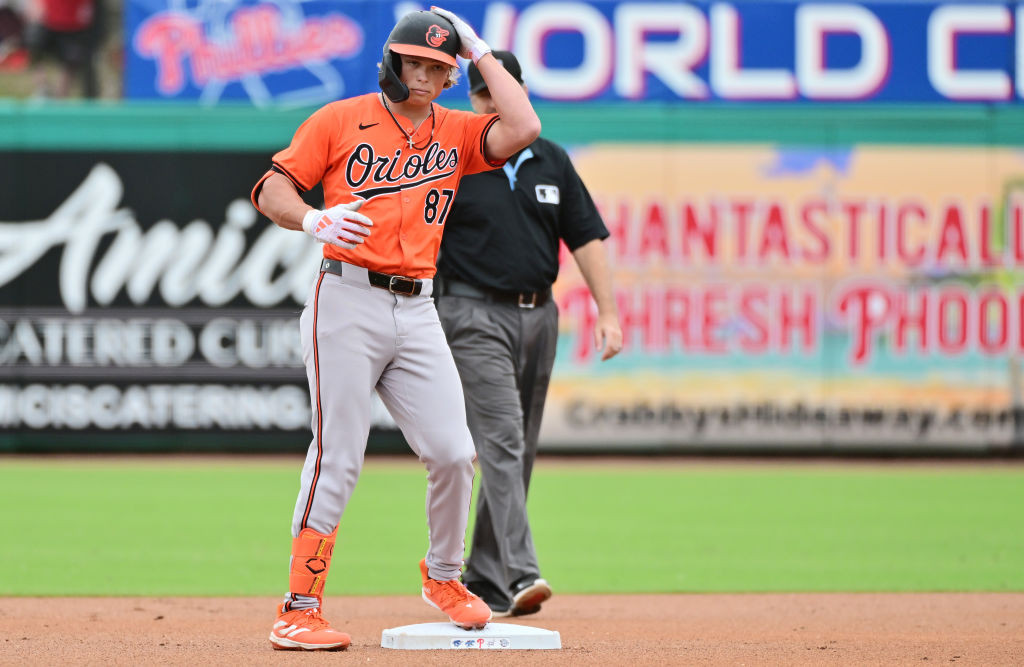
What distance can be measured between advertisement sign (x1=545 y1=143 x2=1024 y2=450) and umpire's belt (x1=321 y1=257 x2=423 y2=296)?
8309mm

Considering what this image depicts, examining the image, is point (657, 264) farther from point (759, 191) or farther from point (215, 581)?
point (215, 581)

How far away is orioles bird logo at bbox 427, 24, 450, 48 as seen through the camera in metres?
4.76

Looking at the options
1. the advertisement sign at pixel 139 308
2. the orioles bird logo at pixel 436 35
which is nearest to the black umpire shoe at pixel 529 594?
the orioles bird logo at pixel 436 35

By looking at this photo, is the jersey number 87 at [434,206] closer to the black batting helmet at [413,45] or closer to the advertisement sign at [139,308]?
the black batting helmet at [413,45]

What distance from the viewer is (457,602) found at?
5055 millimetres

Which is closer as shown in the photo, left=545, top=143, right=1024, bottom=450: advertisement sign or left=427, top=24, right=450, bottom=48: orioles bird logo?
left=427, top=24, right=450, bottom=48: orioles bird logo

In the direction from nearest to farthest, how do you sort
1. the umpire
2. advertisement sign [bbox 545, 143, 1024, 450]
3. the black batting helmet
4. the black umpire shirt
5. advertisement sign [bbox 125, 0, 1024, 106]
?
the black batting helmet → the umpire → the black umpire shirt → advertisement sign [bbox 545, 143, 1024, 450] → advertisement sign [bbox 125, 0, 1024, 106]

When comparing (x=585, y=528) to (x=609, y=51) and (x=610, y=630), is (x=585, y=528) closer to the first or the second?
(x=610, y=630)

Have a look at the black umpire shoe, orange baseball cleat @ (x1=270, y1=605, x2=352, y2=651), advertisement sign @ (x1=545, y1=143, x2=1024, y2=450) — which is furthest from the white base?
advertisement sign @ (x1=545, y1=143, x2=1024, y2=450)

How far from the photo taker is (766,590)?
6.83 m

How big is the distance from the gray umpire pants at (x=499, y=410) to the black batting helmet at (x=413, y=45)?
4.46ft

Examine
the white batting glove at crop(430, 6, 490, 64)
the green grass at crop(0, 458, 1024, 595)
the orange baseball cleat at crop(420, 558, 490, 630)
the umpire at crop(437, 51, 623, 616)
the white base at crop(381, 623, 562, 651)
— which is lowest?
the green grass at crop(0, 458, 1024, 595)

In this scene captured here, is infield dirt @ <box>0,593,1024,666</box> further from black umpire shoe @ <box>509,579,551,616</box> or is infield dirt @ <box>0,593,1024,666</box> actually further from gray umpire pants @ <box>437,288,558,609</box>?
gray umpire pants @ <box>437,288,558,609</box>

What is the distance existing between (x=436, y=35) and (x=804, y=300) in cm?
893
